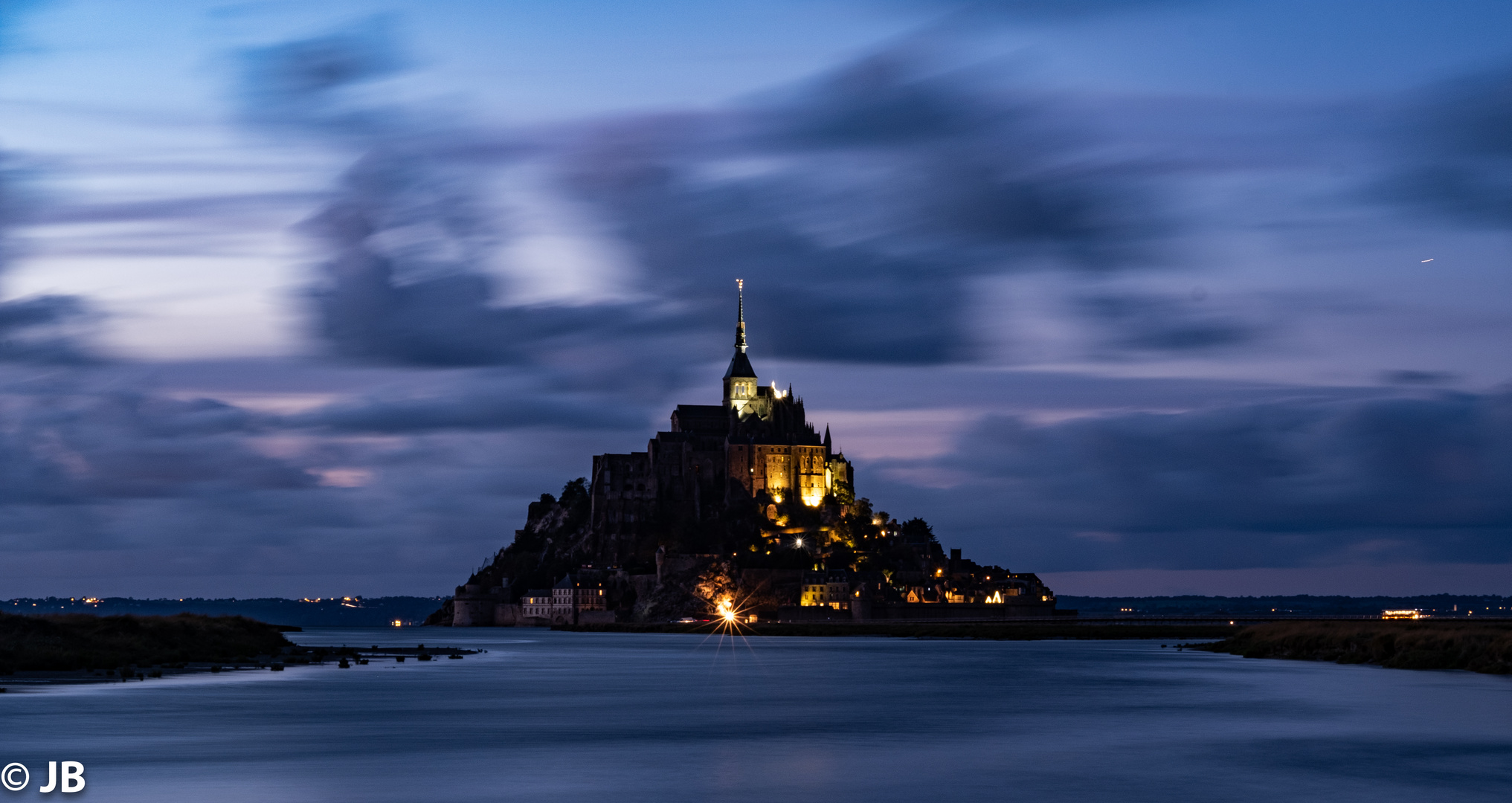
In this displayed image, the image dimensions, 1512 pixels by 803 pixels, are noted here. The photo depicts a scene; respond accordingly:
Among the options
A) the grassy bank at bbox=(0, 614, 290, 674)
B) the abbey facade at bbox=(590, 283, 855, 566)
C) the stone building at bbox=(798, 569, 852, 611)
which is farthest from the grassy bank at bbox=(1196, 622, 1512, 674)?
the abbey facade at bbox=(590, 283, 855, 566)

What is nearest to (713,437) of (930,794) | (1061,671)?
(1061,671)

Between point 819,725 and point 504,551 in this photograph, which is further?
point 504,551

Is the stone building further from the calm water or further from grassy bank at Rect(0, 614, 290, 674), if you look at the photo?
the calm water

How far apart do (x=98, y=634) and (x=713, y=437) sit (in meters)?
109

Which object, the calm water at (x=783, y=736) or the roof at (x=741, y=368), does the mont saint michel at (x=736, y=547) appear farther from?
the calm water at (x=783, y=736)

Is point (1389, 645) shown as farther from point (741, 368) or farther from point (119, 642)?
point (741, 368)

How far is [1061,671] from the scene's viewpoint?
6681 cm

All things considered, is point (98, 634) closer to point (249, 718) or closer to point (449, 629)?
point (249, 718)

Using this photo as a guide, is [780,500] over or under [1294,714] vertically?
over

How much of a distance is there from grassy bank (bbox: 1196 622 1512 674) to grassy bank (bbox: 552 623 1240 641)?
3687cm

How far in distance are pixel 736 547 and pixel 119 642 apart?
9642 centimetres

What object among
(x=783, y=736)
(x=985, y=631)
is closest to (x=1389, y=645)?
(x=783, y=736)

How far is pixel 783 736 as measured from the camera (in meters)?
36.5

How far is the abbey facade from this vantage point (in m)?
164
